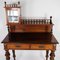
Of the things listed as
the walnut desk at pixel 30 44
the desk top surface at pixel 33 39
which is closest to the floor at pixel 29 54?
the desk top surface at pixel 33 39

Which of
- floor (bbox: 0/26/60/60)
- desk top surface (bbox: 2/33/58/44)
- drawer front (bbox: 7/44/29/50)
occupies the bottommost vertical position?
floor (bbox: 0/26/60/60)

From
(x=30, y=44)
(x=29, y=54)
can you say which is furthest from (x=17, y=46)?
(x=29, y=54)

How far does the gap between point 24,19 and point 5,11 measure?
0.42 meters

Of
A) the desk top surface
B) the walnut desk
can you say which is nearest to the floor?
the desk top surface

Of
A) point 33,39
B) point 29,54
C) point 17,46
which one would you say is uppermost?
point 33,39

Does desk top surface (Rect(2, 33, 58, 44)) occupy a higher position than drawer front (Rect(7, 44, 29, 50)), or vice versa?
desk top surface (Rect(2, 33, 58, 44))

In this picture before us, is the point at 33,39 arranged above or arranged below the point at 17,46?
above

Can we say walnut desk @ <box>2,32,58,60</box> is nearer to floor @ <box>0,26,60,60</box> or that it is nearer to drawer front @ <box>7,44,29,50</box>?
drawer front @ <box>7,44,29,50</box>

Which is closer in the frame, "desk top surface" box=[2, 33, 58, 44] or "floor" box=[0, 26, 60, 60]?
"desk top surface" box=[2, 33, 58, 44]

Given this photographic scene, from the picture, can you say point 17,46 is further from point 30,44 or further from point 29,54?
point 29,54

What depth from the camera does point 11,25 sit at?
8.38 ft

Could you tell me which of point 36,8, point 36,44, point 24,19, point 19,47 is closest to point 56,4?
point 36,8

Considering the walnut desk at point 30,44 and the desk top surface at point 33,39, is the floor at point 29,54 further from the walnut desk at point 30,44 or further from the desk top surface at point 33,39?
the walnut desk at point 30,44

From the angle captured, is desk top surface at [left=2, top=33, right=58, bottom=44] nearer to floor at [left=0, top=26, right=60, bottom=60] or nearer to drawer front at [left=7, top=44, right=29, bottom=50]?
drawer front at [left=7, top=44, right=29, bottom=50]
